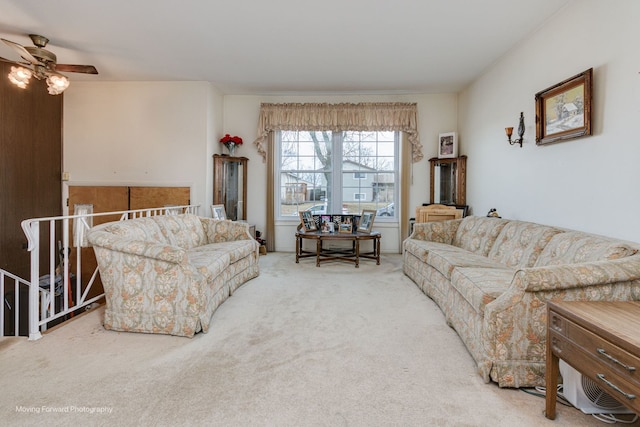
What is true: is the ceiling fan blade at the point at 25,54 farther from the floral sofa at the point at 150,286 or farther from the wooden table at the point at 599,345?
the wooden table at the point at 599,345

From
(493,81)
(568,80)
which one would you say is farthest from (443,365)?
(493,81)

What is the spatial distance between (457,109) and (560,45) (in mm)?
2574

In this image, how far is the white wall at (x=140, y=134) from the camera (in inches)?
197

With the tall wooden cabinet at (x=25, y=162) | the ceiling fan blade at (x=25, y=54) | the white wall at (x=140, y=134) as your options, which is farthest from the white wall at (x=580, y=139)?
the tall wooden cabinet at (x=25, y=162)

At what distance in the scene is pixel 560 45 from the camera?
2.92 m

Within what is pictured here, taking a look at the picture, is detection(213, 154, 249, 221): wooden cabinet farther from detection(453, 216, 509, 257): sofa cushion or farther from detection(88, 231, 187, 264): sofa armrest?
detection(453, 216, 509, 257): sofa cushion

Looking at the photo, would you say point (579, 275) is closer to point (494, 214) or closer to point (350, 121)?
point (494, 214)

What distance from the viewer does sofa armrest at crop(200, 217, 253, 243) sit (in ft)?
13.3

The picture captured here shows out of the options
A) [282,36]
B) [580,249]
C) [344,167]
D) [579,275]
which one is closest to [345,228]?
[344,167]

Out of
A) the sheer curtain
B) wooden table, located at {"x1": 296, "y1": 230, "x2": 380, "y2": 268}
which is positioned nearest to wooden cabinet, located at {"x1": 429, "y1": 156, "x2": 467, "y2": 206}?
the sheer curtain

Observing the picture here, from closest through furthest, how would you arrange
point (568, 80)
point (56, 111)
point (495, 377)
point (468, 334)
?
point (495, 377), point (468, 334), point (568, 80), point (56, 111)

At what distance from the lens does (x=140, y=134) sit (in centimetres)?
506

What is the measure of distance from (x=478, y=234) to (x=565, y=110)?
140cm

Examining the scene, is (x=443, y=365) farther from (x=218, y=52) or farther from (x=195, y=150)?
(x=195, y=150)
